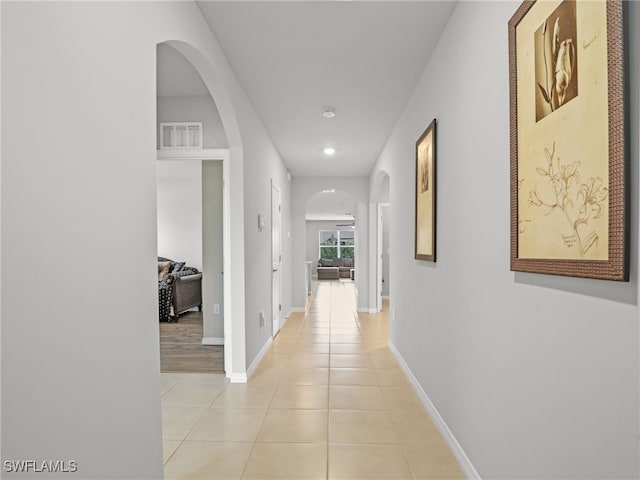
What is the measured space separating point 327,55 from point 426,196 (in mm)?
1240

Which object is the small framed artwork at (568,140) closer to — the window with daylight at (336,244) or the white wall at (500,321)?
the white wall at (500,321)

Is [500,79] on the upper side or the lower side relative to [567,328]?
upper

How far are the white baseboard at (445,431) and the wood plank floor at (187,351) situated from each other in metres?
1.85

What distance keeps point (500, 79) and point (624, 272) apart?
3.37ft

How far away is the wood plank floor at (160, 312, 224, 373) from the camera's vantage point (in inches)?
151

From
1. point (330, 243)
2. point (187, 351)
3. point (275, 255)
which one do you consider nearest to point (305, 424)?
point (187, 351)

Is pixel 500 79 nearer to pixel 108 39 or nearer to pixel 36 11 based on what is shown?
pixel 108 39

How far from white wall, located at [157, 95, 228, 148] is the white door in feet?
5.03

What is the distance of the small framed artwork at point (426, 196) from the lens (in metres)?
2.57

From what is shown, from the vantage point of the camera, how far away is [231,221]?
336 centimetres

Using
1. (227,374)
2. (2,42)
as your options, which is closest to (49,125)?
(2,42)

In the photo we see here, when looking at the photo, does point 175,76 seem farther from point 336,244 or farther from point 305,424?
point 336,244

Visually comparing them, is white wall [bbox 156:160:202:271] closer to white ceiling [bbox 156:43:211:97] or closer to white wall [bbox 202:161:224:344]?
white wall [bbox 202:161:224:344]

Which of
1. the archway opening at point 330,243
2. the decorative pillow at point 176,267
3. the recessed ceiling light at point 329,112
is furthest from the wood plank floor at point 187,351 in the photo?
the archway opening at point 330,243
